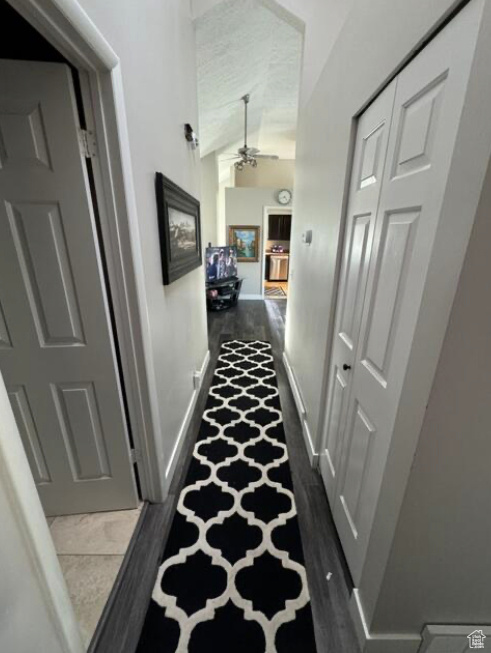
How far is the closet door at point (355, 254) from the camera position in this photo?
3.63 ft

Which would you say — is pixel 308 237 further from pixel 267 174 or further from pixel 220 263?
pixel 267 174

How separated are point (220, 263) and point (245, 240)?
1.22m

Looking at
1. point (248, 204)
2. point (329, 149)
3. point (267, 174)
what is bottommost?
point (329, 149)

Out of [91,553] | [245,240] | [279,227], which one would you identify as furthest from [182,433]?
[279,227]

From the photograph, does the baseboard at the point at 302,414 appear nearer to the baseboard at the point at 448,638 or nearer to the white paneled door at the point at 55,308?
the baseboard at the point at 448,638

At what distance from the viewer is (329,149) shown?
5.60 feet

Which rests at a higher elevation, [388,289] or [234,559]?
[388,289]

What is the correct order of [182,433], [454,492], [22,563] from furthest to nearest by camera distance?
[182,433], [454,492], [22,563]

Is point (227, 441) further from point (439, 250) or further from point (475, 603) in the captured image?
point (439, 250)

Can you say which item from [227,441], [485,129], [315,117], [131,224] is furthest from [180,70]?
[227,441]

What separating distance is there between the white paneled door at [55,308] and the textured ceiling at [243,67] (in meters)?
2.18

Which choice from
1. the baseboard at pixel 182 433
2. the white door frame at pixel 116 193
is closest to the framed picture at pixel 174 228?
the white door frame at pixel 116 193

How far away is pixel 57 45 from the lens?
898 millimetres

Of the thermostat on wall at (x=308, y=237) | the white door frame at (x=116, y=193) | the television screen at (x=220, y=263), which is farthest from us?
the television screen at (x=220, y=263)
